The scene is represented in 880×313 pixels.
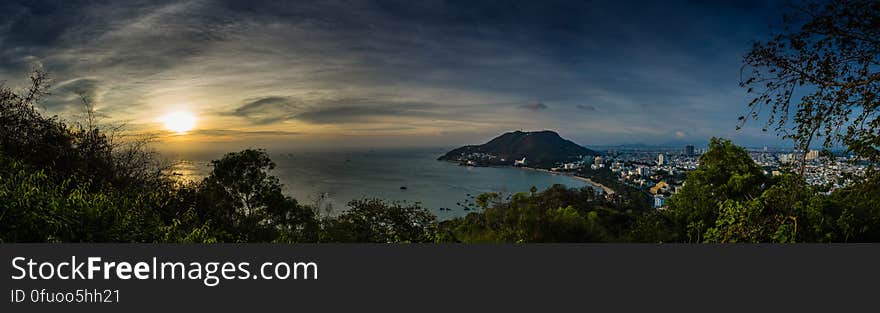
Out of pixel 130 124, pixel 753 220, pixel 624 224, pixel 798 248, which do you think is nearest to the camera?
pixel 798 248

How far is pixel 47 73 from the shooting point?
19.7 feet

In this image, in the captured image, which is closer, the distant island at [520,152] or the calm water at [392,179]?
the calm water at [392,179]

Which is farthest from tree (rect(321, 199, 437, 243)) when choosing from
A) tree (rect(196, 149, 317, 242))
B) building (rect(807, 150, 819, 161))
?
building (rect(807, 150, 819, 161))

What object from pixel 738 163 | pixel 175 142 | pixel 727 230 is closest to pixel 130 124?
pixel 175 142

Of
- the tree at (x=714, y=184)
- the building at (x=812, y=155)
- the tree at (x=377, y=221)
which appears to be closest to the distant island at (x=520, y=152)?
the tree at (x=377, y=221)

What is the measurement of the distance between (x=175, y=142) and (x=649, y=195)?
12422 mm

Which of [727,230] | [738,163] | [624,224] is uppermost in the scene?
[738,163]

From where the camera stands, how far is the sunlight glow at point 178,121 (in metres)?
7.61

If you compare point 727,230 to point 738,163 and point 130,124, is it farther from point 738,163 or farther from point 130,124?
point 130,124

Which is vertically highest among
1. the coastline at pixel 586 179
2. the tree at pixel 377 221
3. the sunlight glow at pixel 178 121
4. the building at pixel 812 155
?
the sunlight glow at pixel 178 121

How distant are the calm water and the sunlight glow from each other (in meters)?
0.65

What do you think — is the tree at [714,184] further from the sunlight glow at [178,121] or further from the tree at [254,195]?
the sunlight glow at [178,121]

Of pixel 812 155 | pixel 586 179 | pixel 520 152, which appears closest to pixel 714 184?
pixel 812 155

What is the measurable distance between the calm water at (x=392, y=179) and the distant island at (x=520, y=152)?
1.35ft
